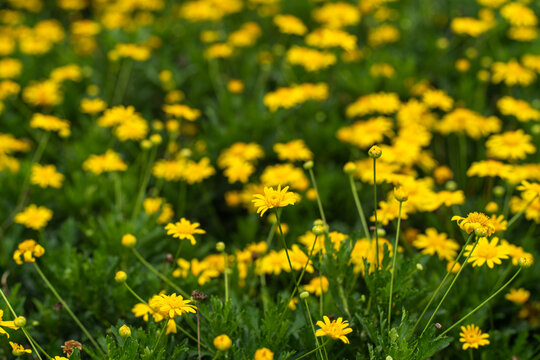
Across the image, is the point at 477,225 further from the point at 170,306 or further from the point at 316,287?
the point at 170,306

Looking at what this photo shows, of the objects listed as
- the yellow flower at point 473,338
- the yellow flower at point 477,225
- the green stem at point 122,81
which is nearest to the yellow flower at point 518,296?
the yellow flower at point 473,338

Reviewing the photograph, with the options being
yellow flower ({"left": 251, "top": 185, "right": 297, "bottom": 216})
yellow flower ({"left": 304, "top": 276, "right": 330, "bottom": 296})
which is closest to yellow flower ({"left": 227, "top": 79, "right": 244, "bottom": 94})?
yellow flower ({"left": 304, "top": 276, "right": 330, "bottom": 296})

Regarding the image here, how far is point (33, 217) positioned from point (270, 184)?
112cm

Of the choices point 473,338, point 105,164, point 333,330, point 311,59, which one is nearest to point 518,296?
point 473,338

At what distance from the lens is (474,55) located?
3.63 m

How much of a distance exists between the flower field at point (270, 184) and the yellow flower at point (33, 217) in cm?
2

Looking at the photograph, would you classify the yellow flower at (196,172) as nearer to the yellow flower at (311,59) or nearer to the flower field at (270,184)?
the flower field at (270,184)

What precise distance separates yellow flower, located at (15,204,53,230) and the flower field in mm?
21

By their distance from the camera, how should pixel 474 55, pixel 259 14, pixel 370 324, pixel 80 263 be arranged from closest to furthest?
pixel 370 324 < pixel 80 263 < pixel 474 55 < pixel 259 14

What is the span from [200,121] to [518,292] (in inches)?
86.5

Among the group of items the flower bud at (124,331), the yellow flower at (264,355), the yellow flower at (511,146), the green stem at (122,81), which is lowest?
the green stem at (122,81)

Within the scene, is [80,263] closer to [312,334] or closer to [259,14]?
[312,334]

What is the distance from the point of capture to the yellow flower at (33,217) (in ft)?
8.25

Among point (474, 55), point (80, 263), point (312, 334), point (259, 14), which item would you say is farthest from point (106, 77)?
point (312, 334)
